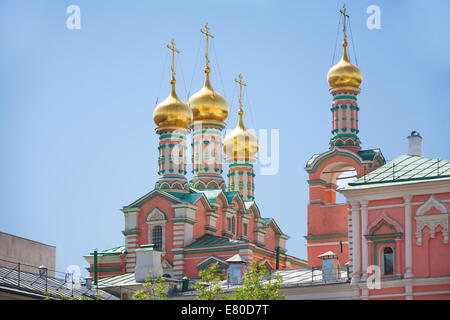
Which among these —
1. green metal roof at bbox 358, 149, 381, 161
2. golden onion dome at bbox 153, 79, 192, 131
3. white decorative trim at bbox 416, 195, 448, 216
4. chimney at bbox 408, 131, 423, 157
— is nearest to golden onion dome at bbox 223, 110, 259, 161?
golden onion dome at bbox 153, 79, 192, 131

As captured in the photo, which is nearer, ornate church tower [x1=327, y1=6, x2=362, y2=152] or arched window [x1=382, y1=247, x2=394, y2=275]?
arched window [x1=382, y1=247, x2=394, y2=275]

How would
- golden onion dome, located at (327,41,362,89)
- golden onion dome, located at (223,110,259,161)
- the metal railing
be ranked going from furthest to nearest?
golden onion dome, located at (223,110,259,161), golden onion dome, located at (327,41,362,89), the metal railing

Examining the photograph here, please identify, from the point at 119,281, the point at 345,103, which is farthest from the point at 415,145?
the point at 119,281

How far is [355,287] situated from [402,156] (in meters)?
4.79

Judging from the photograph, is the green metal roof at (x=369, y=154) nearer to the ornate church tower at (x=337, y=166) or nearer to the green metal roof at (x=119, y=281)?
the ornate church tower at (x=337, y=166)

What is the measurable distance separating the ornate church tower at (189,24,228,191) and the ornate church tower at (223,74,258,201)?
146 centimetres

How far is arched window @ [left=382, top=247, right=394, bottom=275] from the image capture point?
1193 inches

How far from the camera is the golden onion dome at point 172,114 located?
142 feet

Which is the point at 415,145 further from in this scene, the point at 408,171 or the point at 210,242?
the point at 210,242

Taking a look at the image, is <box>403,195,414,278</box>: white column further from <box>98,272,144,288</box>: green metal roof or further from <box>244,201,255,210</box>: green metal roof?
<box>244,201,255,210</box>: green metal roof
